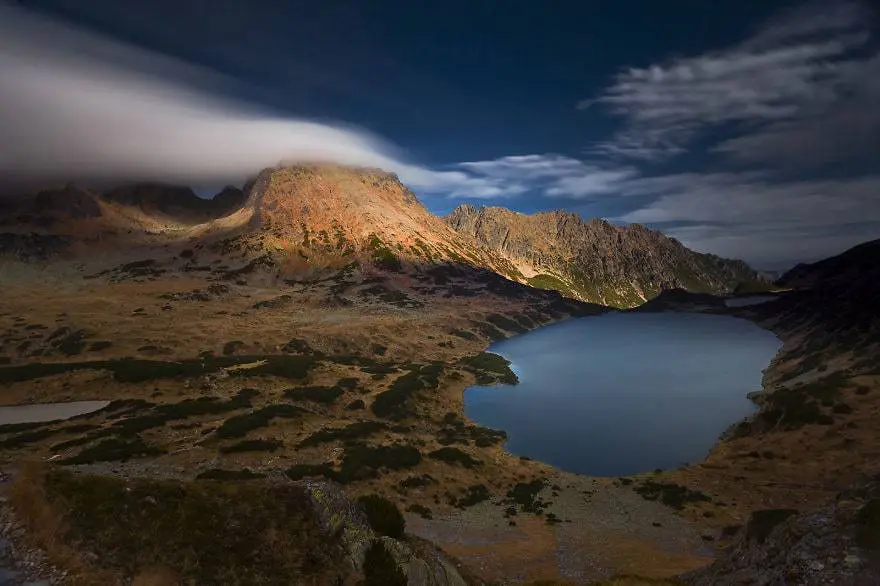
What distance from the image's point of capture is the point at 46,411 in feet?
268

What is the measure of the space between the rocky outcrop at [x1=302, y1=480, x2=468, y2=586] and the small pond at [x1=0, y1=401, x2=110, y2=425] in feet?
256

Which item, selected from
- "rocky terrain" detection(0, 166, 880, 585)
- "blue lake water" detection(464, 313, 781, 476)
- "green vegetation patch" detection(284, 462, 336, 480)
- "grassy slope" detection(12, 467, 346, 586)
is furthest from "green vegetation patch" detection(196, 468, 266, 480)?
"blue lake water" detection(464, 313, 781, 476)

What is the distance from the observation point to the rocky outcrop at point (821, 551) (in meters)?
19.8

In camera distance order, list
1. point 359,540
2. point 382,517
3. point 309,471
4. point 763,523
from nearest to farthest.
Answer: point 359,540 < point 382,517 < point 763,523 < point 309,471

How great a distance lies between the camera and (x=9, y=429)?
69.2 m

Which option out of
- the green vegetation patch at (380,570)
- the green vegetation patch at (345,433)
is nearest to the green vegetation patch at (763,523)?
the green vegetation patch at (380,570)

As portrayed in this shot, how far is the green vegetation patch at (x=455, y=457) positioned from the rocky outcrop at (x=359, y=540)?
4569 cm

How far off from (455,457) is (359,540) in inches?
2018

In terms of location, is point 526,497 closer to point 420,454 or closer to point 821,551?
point 420,454

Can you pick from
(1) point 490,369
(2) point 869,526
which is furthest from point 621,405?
(2) point 869,526

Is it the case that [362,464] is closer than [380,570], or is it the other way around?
[380,570]

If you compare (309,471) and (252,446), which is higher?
(309,471)

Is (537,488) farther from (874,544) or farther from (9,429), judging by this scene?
(9,429)

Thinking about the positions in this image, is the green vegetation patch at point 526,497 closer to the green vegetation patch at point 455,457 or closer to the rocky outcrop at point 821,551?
the green vegetation patch at point 455,457
